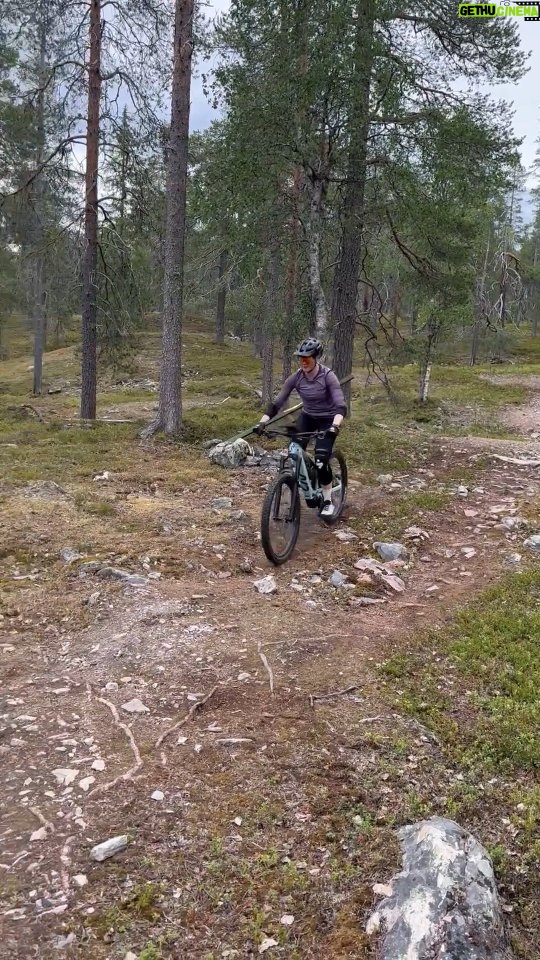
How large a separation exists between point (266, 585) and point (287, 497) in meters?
1.16

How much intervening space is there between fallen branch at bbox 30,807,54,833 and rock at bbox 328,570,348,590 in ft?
12.1

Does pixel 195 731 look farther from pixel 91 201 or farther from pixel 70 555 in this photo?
pixel 91 201

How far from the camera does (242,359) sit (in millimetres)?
38812

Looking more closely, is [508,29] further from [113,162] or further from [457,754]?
[457,754]

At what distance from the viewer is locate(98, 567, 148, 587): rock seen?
6221 millimetres

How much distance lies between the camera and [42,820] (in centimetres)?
328

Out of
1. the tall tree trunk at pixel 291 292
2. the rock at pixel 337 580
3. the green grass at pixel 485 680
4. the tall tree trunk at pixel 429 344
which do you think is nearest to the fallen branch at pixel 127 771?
the green grass at pixel 485 680

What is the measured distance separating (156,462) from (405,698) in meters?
7.59

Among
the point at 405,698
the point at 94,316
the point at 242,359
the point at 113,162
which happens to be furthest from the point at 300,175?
the point at 242,359

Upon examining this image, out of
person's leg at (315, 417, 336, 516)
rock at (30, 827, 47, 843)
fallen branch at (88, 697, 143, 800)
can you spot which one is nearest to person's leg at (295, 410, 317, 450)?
person's leg at (315, 417, 336, 516)

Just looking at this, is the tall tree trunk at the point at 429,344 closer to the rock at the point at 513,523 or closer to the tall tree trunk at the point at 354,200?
the tall tree trunk at the point at 354,200

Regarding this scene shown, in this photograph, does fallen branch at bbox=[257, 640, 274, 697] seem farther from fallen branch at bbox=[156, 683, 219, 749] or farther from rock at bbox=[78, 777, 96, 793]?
rock at bbox=[78, 777, 96, 793]

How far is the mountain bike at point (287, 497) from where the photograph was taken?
6.67 meters

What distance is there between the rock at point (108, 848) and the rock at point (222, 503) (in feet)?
18.7
